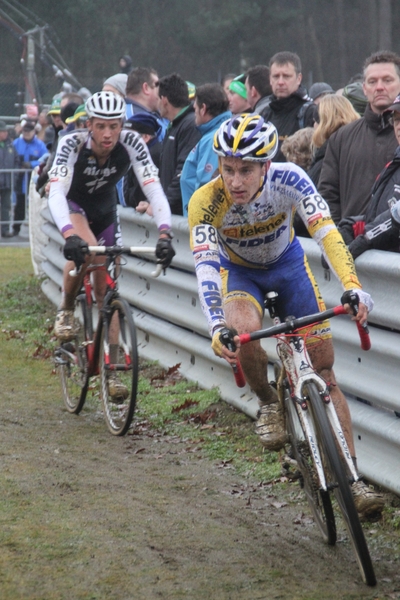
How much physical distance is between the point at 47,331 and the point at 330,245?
655 centimetres

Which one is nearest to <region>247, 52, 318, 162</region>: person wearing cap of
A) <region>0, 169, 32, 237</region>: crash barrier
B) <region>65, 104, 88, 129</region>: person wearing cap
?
<region>65, 104, 88, 129</region>: person wearing cap

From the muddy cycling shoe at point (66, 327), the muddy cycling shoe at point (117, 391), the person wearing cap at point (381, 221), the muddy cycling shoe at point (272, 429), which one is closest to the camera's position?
the muddy cycling shoe at point (272, 429)

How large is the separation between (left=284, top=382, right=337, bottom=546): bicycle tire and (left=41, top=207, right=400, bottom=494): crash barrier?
51 centimetres

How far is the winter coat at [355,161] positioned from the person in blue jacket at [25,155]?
15389mm

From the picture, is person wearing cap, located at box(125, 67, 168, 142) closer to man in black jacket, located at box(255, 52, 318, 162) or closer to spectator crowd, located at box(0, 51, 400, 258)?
spectator crowd, located at box(0, 51, 400, 258)

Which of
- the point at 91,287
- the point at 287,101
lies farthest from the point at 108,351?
the point at 287,101

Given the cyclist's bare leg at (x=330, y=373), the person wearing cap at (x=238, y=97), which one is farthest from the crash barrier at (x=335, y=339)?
the person wearing cap at (x=238, y=97)

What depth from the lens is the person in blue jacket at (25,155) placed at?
21516 millimetres

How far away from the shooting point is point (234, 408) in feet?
24.6

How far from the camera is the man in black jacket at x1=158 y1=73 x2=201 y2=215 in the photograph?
9172mm

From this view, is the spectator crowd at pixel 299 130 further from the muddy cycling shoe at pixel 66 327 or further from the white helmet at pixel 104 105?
the muddy cycling shoe at pixel 66 327

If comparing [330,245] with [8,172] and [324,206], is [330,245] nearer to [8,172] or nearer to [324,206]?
[324,206]

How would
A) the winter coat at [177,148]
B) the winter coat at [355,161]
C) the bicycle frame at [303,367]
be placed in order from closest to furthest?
the bicycle frame at [303,367]
the winter coat at [355,161]
the winter coat at [177,148]

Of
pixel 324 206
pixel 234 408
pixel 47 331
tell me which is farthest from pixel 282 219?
pixel 47 331
